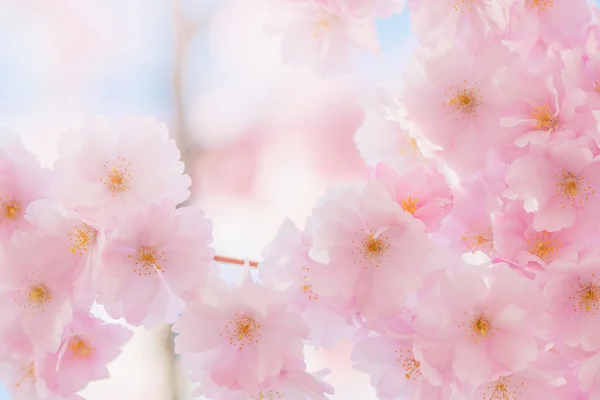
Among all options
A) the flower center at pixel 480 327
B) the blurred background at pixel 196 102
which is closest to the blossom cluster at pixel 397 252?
the flower center at pixel 480 327

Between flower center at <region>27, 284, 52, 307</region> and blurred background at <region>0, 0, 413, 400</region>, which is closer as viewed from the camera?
flower center at <region>27, 284, 52, 307</region>

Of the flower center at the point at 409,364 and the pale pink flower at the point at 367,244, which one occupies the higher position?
the pale pink flower at the point at 367,244

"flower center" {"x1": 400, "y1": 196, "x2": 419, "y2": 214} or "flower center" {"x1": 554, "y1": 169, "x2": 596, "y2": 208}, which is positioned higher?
"flower center" {"x1": 554, "y1": 169, "x2": 596, "y2": 208}

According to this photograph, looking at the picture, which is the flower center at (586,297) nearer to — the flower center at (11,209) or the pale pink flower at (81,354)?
the pale pink flower at (81,354)

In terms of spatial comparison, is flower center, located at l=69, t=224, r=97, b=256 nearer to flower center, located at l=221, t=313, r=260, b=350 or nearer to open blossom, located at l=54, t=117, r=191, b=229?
open blossom, located at l=54, t=117, r=191, b=229

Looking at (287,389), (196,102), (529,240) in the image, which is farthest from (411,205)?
(196,102)

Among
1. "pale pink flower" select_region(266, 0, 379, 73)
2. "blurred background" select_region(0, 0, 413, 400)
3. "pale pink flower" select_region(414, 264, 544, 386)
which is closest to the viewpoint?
"pale pink flower" select_region(414, 264, 544, 386)

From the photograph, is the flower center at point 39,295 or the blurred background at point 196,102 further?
the blurred background at point 196,102

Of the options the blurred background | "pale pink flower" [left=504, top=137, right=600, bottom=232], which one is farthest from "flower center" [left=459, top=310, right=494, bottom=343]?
the blurred background
